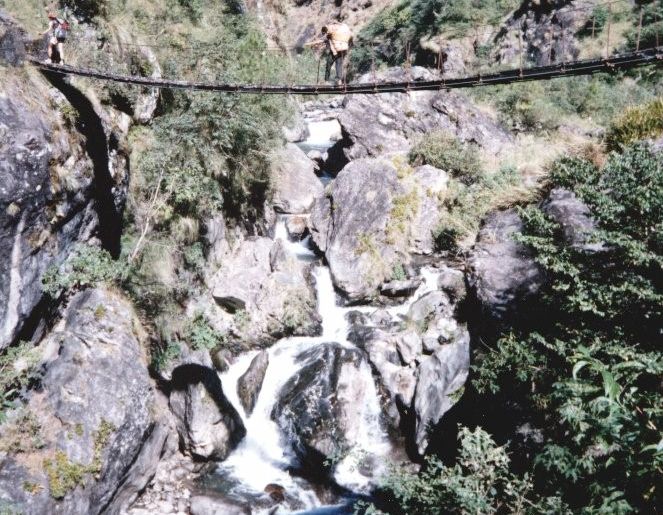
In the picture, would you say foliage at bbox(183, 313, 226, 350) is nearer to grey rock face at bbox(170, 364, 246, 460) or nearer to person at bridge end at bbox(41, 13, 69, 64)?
grey rock face at bbox(170, 364, 246, 460)

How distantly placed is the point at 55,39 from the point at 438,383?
1017 centimetres

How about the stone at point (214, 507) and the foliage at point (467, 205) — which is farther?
the foliage at point (467, 205)

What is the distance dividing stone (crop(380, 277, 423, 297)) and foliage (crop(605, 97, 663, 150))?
5.45m

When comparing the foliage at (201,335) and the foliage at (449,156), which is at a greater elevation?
the foliage at (449,156)

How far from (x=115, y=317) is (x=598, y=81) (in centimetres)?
2149

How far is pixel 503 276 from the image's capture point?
8.72m

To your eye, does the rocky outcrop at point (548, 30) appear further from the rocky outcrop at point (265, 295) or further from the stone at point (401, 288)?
the rocky outcrop at point (265, 295)

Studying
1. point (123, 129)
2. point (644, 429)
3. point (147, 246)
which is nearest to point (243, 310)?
point (147, 246)

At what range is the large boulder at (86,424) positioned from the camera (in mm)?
6641

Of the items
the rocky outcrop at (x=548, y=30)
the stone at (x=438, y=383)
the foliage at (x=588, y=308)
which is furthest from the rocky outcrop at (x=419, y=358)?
the rocky outcrop at (x=548, y=30)

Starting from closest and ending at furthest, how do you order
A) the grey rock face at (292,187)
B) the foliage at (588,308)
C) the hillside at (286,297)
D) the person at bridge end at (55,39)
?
the foliage at (588,308) → the hillside at (286,297) → the person at bridge end at (55,39) → the grey rock face at (292,187)

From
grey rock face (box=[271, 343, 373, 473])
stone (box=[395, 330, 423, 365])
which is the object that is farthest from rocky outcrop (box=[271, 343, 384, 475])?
stone (box=[395, 330, 423, 365])

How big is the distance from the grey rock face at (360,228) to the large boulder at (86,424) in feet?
19.0

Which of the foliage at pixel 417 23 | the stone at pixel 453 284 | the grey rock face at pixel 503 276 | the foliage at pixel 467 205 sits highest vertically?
the foliage at pixel 417 23
